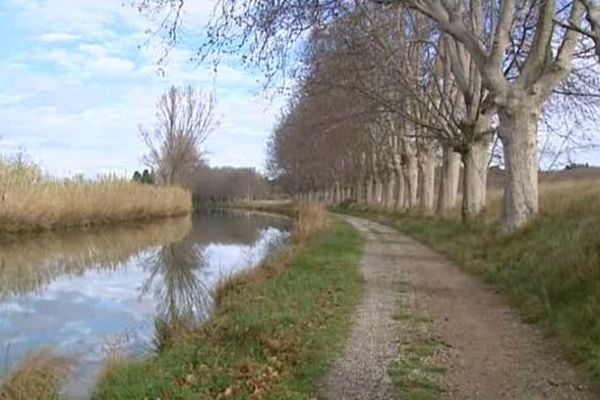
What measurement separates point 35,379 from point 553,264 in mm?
7604

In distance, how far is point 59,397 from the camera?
7.64 meters

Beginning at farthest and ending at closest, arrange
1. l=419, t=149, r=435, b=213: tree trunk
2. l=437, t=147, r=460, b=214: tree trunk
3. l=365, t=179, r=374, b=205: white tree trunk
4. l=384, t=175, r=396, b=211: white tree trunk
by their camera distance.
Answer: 1. l=365, t=179, r=374, b=205: white tree trunk
2. l=384, t=175, r=396, b=211: white tree trunk
3. l=419, t=149, r=435, b=213: tree trunk
4. l=437, t=147, r=460, b=214: tree trunk

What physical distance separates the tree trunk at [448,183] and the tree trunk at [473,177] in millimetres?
5500

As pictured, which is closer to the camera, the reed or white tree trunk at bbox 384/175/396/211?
the reed

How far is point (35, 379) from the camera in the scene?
7879 millimetres

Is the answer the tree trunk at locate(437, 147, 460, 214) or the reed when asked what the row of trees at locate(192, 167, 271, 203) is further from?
the tree trunk at locate(437, 147, 460, 214)

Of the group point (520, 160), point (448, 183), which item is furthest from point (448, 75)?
point (520, 160)

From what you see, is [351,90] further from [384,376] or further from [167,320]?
[384,376]

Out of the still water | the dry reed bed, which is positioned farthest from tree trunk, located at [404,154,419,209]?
the dry reed bed

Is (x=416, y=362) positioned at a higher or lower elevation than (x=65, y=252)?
higher

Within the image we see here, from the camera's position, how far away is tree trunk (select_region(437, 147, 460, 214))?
94.6ft

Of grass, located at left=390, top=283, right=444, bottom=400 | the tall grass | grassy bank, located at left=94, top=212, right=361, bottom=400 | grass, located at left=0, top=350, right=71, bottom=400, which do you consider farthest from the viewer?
the tall grass

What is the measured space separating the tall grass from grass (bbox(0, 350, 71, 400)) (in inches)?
831

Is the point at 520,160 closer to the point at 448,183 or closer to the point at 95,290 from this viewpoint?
the point at 95,290
